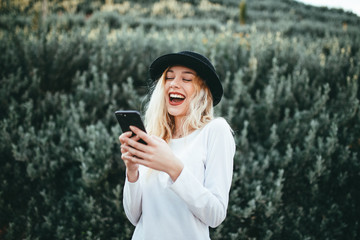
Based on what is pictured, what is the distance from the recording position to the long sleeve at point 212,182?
4.48 feet

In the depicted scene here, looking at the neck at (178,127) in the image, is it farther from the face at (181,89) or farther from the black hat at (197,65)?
the black hat at (197,65)

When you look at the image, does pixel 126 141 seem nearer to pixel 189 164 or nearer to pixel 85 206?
pixel 189 164

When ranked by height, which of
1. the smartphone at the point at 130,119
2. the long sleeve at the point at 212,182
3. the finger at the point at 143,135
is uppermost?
the smartphone at the point at 130,119

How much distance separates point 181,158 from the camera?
166cm

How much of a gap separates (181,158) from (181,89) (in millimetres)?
494

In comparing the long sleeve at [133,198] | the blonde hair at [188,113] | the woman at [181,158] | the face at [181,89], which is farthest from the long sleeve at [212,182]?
the long sleeve at [133,198]

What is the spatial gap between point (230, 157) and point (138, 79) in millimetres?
3714

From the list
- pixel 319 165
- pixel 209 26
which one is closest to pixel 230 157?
pixel 319 165

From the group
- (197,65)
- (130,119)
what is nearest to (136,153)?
(130,119)

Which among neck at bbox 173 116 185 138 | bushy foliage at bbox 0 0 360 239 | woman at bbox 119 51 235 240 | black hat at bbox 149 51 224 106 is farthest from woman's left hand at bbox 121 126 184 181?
bushy foliage at bbox 0 0 360 239

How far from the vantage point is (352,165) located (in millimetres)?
3518

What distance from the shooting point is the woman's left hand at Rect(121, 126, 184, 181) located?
1344mm

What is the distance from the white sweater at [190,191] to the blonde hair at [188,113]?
0.09 meters

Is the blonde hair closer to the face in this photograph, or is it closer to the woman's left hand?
the face
